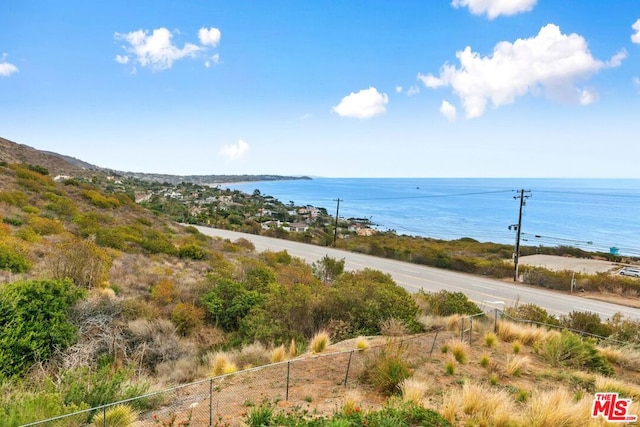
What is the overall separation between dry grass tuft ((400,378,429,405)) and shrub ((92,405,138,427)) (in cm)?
399

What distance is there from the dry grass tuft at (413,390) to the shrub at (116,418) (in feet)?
13.1

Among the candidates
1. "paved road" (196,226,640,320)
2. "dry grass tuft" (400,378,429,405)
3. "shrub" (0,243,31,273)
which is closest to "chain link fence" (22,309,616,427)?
"dry grass tuft" (400,378,429,405)

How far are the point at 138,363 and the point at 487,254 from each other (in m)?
45.7

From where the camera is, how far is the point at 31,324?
7984 mm

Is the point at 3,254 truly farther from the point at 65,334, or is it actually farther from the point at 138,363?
the point at 138,363

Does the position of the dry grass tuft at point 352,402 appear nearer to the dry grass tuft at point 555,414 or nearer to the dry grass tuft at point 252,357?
the dry grass tuft at point 555,414

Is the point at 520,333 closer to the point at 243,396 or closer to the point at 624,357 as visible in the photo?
the point at 624,357

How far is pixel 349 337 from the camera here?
35.5ft

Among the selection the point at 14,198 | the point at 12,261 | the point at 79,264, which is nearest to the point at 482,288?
the point at 79,264

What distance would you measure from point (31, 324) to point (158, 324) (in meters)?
2.68

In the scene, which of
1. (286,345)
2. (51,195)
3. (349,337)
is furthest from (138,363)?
(51,195)

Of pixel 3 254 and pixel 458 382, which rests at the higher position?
pixel 3 254

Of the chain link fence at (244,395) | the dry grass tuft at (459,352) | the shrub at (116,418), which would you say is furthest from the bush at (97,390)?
the dry grass tuft at (459,352)

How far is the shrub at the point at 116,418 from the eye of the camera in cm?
514
